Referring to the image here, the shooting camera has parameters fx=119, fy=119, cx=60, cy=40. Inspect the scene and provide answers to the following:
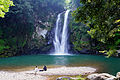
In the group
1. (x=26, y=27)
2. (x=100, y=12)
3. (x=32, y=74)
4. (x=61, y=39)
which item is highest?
(x=26, y=27)

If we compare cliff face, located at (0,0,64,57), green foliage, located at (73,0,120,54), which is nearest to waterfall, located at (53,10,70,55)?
cliff face, located at (0,0,64,57)

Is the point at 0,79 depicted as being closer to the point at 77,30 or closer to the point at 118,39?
the point at 118,39

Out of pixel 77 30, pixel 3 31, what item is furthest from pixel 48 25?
pixel 3 31

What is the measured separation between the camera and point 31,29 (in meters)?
36.1

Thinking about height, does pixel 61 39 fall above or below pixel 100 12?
above

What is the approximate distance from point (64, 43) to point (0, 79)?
96.3ft

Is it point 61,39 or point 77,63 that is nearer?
point 77,63

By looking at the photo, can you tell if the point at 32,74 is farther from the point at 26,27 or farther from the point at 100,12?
the point at 26,27

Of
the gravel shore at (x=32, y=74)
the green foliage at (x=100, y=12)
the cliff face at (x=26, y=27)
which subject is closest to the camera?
the green foliage at (x=100, y=12)

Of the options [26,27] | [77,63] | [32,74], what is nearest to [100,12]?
[32,74]

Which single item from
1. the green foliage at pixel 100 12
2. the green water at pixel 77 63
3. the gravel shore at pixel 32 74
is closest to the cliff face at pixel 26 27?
the green water at pixel 77 63

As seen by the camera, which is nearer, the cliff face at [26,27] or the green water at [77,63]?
the green water at [77,63]

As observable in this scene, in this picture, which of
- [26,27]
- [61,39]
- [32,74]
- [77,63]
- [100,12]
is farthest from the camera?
[61,39]

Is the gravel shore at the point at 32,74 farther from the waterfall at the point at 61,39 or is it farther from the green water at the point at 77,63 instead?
Answer: the waterfall at the point at 61,39
